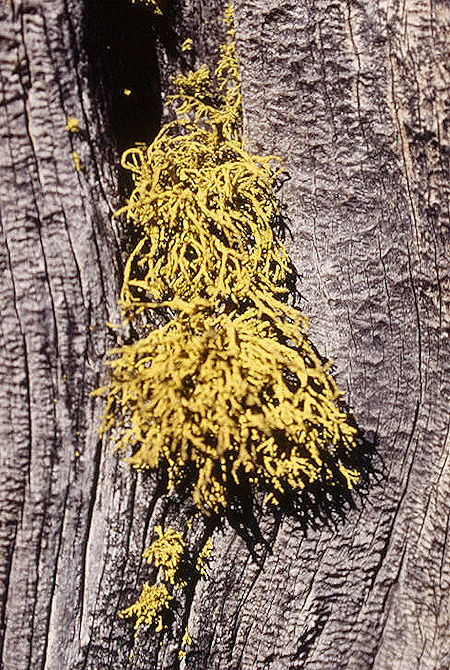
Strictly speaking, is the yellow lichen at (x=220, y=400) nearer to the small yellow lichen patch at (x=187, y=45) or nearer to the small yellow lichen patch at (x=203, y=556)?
the small yellow lichen patch at (x=203, y=556)

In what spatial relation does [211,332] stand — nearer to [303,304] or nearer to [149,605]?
[303,304]

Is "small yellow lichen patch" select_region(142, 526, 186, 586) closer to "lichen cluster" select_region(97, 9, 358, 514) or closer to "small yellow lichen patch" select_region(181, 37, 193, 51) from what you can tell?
"lichen cluster" select_region(97, 9, 358, 514)

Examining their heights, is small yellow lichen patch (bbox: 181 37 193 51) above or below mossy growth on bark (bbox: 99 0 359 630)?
above

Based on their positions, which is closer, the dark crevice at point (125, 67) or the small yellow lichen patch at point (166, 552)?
the dark crevice at point (125, 67)

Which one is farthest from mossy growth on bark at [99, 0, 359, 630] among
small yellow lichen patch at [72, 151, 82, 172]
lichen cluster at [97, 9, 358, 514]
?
small yellow lichen patch at [72, 151, 82, 172]

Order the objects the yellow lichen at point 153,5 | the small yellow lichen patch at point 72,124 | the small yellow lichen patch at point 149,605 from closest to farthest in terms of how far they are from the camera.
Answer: the small yellow lichen patch at point 72,124 → the yellow lichen at point 153,5 → the small yellow lichen patch at point 149,605

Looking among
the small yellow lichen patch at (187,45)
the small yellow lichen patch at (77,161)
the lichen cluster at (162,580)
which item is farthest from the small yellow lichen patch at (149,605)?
the small yellow lichen patch at (187,45)

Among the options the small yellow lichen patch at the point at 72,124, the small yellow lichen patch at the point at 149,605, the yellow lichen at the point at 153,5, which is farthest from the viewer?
the small yellow lichen patch at the point at 149,605

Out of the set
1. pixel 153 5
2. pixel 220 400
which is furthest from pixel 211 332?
pixel 153 5

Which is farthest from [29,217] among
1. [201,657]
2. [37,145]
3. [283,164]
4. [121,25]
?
[201,657]
